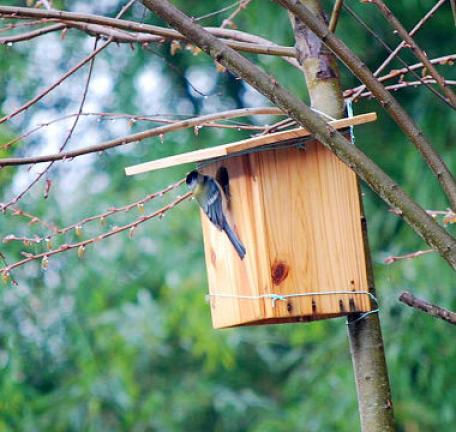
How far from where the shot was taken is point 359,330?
7.32ft

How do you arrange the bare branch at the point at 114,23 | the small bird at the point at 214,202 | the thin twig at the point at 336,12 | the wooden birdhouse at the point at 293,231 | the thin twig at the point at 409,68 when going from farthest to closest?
the small bird at the point at 214,202 → the wooden birdhouse at the point at 293,231 → the thin twig at the point at 409,68 → the thin twig at the point at 336,12 → the bare branch at the point at 114,23

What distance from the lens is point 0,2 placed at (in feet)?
20.4

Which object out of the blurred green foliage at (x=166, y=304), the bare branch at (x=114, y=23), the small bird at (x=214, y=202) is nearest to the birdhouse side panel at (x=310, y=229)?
the small bird at (x=214, y=202)

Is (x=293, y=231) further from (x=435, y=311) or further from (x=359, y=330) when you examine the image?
(x=435, y=311)

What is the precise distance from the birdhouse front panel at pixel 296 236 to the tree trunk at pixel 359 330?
0.20ft

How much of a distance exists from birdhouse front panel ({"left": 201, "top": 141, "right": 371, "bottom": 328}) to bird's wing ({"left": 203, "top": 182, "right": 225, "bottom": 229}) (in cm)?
6

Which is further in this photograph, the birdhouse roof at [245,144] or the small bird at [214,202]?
the small bird at [214,202]

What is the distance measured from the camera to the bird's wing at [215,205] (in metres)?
2.51

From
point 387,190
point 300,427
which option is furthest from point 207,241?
point 300,427

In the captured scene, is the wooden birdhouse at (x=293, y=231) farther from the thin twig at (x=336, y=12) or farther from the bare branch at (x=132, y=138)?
the thin twig at (x=336, y=12)

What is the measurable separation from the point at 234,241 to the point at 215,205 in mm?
105

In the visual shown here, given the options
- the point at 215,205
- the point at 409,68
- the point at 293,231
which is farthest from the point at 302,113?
the point at 215,205

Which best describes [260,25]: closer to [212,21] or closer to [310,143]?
[212,21]

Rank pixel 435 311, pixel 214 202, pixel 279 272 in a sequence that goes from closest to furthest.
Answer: pixel 435 311 < pixel 279 272 < pixel 214 202
